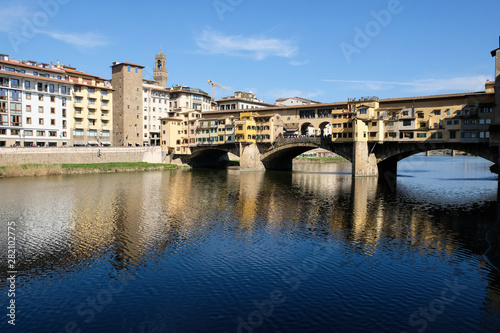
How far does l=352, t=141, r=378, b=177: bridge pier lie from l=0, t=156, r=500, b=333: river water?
109ft

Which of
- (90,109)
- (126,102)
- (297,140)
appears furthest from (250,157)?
(90,109)

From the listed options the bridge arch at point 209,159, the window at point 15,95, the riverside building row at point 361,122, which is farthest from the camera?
the bridge arch at point 209,159

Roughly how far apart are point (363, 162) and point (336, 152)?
8129 millimetres

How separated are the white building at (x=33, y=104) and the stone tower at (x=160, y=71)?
145 ft

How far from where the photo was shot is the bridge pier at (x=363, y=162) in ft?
256

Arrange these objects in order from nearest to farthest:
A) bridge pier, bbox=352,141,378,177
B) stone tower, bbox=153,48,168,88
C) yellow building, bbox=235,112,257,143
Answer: bridge pier, bbox=352,141,378,177 → yellow building, bbox=235,112,257,143 → stone tower, bbox=153,48,168,88

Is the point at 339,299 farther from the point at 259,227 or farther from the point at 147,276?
the point at 259,227

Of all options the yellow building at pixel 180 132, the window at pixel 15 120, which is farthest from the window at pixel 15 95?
the yellow building at pixel 180 132

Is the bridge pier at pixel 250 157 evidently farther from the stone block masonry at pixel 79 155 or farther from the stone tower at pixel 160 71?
the stone tower at pixel 160 71

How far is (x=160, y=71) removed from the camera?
140 meters

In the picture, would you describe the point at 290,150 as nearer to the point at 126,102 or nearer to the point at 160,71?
the point at 126,102

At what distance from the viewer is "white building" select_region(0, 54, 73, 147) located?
85.4 m

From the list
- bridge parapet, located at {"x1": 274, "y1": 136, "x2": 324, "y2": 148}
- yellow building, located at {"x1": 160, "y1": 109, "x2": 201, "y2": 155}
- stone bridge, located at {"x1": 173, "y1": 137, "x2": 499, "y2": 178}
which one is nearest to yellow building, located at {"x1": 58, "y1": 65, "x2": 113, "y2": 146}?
yellow building, located at {"x1": 160, "y1": 109, "x2": 201, "y2": 155}

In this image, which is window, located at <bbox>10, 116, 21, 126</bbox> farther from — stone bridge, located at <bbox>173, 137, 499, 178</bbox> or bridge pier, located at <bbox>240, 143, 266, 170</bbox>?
bridge pier, located at <bbox>240, 143, 266, 170</bbox>
